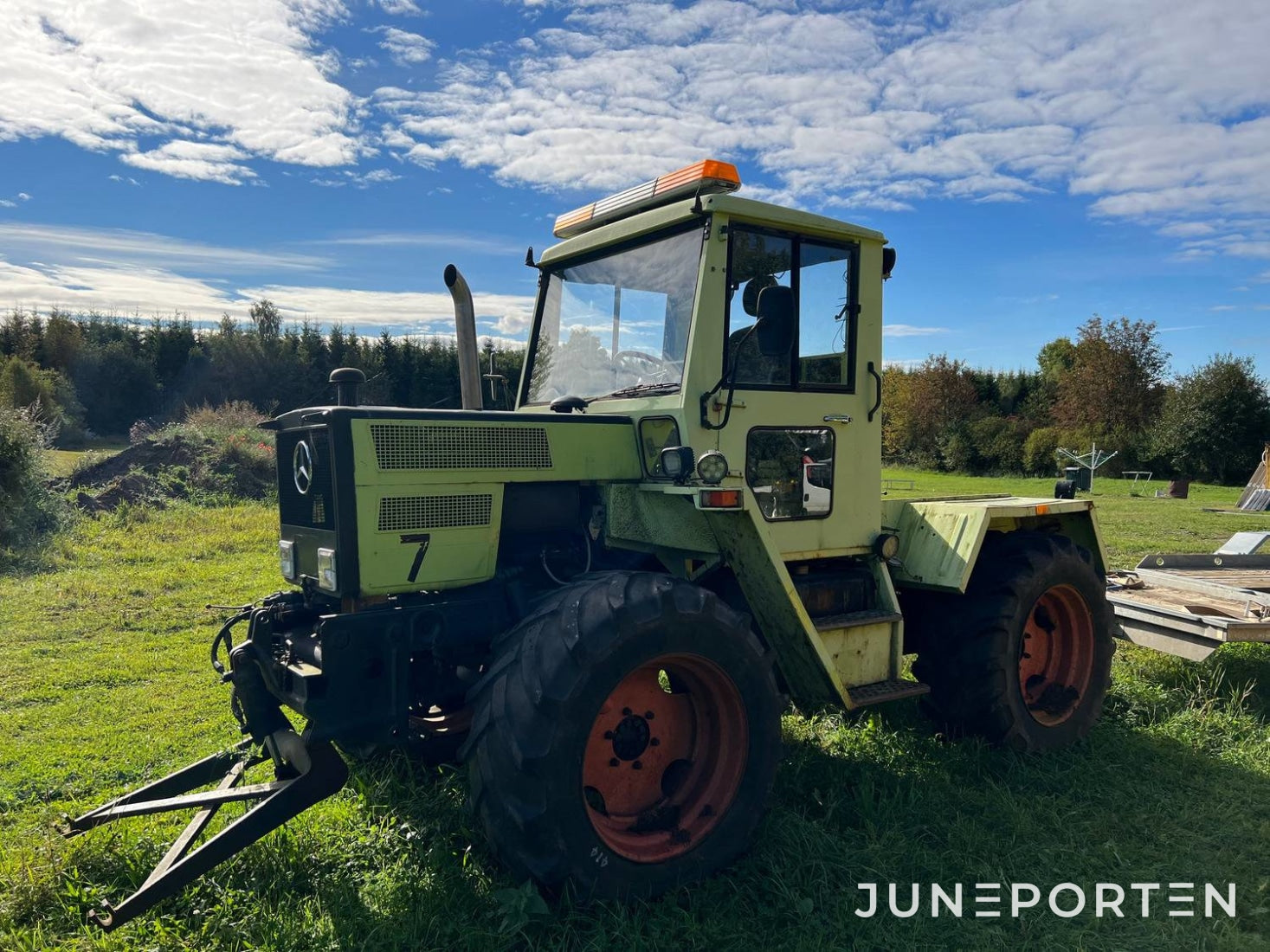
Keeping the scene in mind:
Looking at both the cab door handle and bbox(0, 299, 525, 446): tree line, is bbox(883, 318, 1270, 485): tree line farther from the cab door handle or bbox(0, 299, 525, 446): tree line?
the cab door handle

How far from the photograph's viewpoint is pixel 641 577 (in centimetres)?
355

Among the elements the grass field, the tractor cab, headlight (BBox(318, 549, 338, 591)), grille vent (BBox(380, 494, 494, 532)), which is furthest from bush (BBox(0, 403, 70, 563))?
grille vent (BBox(380, 494, 494, 532))

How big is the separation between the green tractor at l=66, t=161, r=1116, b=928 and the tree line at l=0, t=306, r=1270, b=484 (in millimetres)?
25614

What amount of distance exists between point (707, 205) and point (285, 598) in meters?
2.67

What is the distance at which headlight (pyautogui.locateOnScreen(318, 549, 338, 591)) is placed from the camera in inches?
138

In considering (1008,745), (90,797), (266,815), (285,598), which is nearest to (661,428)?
(285,598)

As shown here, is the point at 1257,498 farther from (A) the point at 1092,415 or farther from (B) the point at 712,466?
(B) the point at 712,466

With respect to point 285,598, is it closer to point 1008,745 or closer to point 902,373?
point 1008,745

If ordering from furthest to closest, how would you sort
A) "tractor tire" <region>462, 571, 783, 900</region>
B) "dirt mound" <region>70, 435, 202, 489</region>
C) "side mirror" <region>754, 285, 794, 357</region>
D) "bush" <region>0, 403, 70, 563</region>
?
"dirt mound" <region>70, 435, 202, 489</region> < "bush" <region>0, 403, 70, 563</region> < "side mirror" <region>754, 285, 794, 357</region> < "tractor tire" <region>462, 571, 783, 900</region>

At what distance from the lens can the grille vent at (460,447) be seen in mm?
3518

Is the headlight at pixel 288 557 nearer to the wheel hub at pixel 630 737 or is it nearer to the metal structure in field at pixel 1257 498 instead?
the wheel hub at pixel 630 737

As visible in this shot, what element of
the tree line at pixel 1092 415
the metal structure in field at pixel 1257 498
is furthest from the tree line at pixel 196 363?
the metal structure in field at pixel 1257 498

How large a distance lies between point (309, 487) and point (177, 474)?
15.2 metres

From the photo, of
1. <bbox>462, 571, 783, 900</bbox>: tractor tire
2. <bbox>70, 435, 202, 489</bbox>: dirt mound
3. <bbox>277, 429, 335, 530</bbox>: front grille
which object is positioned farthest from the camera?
<bbox>70, 435, 202, 489</bbox>: dirt mound
